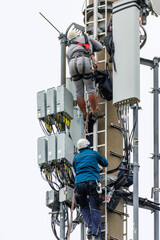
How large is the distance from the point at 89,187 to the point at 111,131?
199 cm

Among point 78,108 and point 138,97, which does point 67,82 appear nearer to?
point 78,108

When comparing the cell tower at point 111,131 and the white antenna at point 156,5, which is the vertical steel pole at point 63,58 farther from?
the white antenna at point 156,5

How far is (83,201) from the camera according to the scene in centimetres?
2547

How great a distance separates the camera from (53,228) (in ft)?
87.6

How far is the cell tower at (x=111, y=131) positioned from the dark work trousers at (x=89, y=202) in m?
0.30

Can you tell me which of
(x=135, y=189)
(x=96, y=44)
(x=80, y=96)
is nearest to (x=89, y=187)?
(x=135, y=189)

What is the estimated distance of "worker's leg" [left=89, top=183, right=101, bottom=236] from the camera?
82.4 feet

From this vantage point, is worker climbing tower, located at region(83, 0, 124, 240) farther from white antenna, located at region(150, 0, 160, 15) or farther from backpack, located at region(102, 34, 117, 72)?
white antenna, located at region(150, 0, 160, 15)

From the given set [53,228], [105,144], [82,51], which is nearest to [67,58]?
[82,51]

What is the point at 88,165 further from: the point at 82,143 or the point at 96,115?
the point at 96,115

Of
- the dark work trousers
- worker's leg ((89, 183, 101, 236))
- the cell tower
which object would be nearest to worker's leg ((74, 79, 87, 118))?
the cell tower

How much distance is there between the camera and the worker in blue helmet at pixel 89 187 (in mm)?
25234

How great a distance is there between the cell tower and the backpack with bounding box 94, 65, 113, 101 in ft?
0.93

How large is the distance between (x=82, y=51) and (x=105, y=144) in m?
2.12
